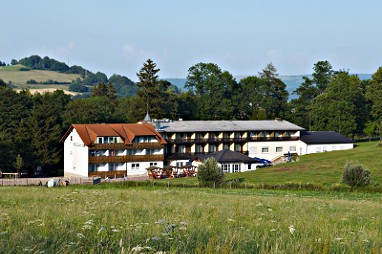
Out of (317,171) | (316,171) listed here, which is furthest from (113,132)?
(317,171)

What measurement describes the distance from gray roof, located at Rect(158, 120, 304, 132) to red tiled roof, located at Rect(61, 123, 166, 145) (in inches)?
124

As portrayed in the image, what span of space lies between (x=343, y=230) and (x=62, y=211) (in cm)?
727

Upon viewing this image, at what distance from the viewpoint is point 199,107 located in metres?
107

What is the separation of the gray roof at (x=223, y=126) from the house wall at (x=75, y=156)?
39.7 feet

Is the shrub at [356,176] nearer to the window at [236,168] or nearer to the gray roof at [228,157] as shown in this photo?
the gray roof at [228,157]

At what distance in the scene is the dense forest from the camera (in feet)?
232

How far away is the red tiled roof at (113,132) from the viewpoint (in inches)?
2795

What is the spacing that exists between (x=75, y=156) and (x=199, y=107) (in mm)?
39257

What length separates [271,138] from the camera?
87125 millimetres

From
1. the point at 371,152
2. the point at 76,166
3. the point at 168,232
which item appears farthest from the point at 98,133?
the point at 168,232

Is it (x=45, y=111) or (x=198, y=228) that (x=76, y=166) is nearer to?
(x=45, y=111)

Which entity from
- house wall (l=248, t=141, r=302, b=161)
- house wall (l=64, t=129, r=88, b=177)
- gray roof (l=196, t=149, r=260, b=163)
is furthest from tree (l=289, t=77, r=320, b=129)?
house wall (l=64, t=129, r=88, b=177)

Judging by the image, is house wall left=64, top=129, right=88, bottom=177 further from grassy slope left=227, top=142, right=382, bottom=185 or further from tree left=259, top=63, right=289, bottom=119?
tree left=259, top=63, right=289, bottom=119

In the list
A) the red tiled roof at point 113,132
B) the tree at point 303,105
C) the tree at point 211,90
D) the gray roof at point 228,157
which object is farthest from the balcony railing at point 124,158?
the tree at point 303,105
